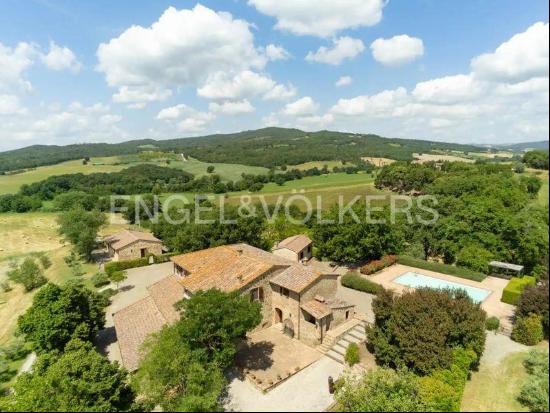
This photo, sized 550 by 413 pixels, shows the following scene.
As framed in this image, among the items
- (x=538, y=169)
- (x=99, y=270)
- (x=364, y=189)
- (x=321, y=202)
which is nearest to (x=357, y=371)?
(x=538, y=169)

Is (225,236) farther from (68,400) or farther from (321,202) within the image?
(321,202)

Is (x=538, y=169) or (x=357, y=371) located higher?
(x=538, y=169)

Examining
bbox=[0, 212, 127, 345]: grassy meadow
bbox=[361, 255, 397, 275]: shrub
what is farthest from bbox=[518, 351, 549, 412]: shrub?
bbox=[0, 212, 127, 345]: grassy meadow

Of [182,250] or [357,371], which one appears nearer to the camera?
[357,371]

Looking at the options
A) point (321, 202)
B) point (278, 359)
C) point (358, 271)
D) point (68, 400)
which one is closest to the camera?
point (68, 400)

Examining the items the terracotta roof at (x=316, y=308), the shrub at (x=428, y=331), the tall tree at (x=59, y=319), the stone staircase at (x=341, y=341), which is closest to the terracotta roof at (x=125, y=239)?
the tall tree at (x=59, y=319)

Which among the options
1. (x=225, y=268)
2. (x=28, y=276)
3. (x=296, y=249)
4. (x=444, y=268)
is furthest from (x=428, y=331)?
(x=28, y=276)
